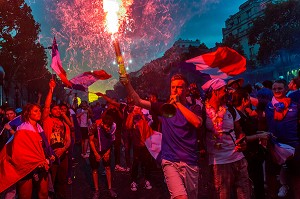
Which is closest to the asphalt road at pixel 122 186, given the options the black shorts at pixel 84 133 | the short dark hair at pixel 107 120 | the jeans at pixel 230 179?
the short dark hair at pixel 107 120

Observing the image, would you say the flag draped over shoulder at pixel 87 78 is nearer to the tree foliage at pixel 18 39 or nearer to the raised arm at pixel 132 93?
the raised arm at pixel 132 93

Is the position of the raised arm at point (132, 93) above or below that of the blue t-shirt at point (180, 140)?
above

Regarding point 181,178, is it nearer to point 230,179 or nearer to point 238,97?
point 230,179

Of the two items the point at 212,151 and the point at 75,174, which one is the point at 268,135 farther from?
the point at 75,174

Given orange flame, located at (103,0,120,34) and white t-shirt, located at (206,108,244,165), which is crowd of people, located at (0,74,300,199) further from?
orange flame, located at (103,0,120,34)

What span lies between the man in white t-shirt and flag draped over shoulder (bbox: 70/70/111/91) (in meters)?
4.65

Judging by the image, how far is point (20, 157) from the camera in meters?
5.46

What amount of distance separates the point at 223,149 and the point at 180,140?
602mm

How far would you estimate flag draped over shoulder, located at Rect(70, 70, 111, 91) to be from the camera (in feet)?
29.2

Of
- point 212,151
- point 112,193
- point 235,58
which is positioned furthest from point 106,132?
point 212,151

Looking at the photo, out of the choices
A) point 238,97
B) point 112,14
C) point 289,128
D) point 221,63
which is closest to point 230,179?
point 238,97

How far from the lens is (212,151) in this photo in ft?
14.7

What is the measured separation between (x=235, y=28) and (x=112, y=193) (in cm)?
6626

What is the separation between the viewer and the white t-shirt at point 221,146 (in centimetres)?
444
